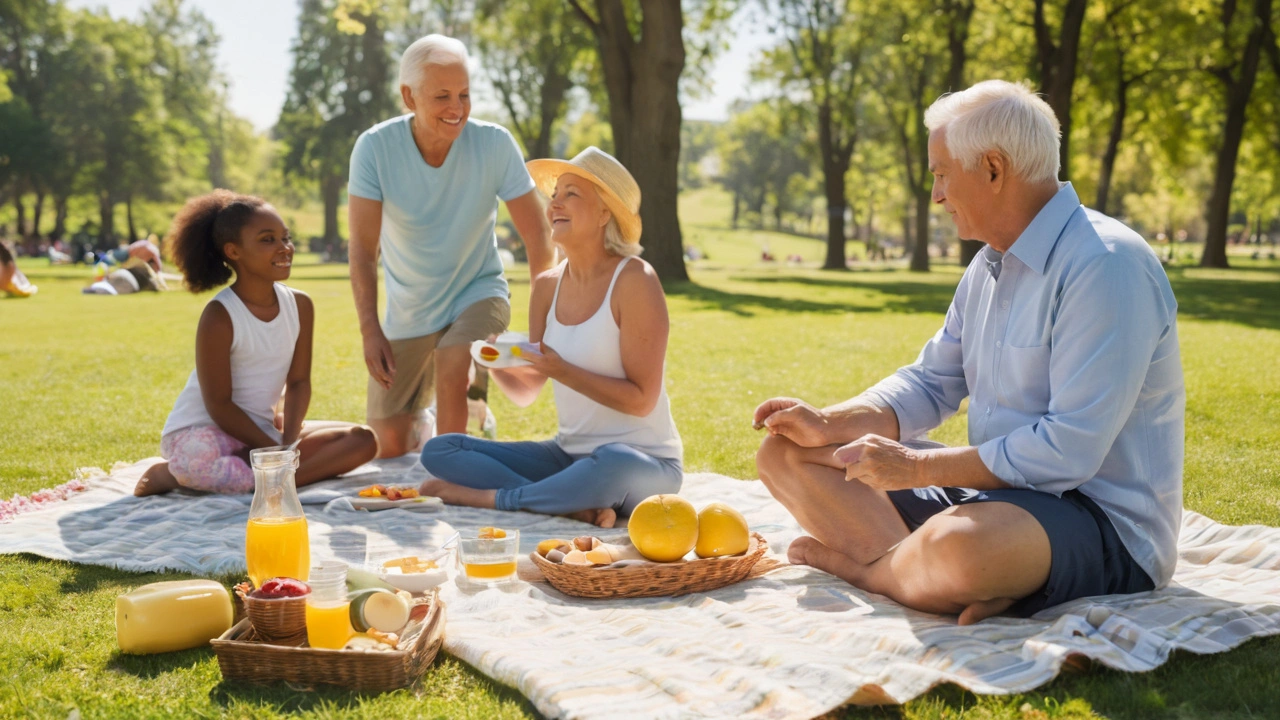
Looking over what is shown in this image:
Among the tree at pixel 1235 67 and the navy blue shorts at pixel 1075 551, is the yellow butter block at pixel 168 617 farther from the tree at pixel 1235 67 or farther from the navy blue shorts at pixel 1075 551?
the tree at pixel 1235 67

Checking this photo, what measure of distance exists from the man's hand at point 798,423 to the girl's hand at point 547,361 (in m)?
1.24

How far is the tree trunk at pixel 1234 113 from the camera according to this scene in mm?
26438

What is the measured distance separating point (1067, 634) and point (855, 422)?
43.2 inches

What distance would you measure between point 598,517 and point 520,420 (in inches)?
128

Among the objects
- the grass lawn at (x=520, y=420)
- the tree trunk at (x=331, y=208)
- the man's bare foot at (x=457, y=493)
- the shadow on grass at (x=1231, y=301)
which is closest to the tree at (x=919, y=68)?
the shadow on grass at (x=1231, y=301)

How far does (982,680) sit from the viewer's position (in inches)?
111

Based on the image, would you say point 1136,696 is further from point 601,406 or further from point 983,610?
point 601,406

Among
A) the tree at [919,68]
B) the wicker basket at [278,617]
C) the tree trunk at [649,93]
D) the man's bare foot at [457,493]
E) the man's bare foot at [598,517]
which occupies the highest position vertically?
the tree at [919,68]

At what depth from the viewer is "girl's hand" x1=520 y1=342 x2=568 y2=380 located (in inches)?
189

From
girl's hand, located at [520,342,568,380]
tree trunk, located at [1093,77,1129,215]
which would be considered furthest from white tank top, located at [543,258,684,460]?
tree trunk, located at [1093,77,1129,215]

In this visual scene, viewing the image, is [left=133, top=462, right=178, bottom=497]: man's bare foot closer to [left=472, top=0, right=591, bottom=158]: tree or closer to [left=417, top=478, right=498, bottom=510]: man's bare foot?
[left=417, top=478, right=498, bottom=510]: man's bare foot

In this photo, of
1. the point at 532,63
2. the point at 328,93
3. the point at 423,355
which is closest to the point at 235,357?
the point at 423,355

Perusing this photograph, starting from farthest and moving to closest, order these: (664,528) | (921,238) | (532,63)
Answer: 1. (532,63)
2. (921,238)
3. (664,528)

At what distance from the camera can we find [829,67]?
32.8 meters
